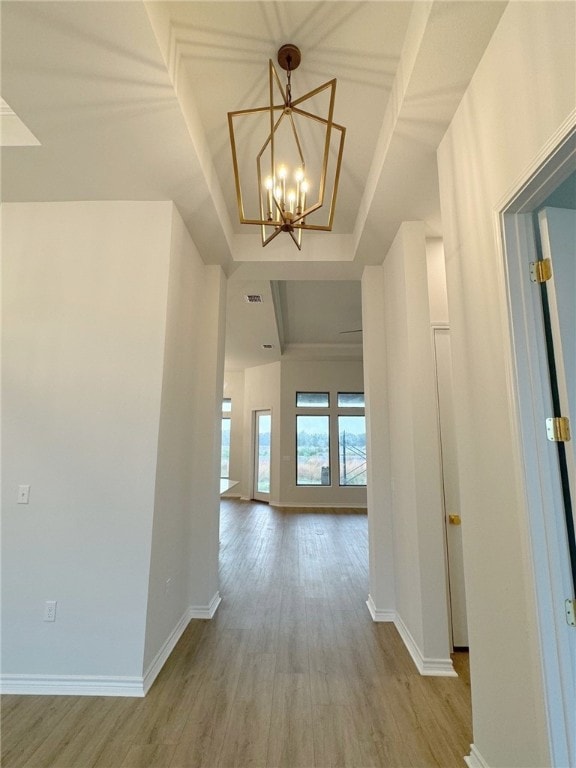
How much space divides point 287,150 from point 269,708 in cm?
346

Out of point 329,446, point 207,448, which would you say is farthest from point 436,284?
point 329,446

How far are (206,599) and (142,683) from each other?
96 cm

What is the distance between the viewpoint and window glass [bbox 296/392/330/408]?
8812 mm

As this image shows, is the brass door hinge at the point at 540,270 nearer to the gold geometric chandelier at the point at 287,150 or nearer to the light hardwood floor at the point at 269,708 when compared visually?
the gold geometric chandelier at the point at 287,150

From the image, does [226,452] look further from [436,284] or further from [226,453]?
[436,284]

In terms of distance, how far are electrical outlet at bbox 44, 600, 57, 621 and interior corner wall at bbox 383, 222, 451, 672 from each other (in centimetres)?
230

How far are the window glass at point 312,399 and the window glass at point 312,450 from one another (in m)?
0.29

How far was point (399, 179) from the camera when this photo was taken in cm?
234

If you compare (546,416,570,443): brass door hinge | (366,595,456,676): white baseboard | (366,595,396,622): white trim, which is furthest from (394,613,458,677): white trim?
(546,416,570,443): brass door hinge

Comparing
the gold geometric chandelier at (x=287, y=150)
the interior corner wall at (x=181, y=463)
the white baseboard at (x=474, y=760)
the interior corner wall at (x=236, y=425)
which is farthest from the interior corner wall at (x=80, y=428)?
the interior corner wall at (x=236, y=425)

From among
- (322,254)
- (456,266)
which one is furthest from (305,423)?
(456,266)

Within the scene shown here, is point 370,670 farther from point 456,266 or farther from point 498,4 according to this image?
point 498,4

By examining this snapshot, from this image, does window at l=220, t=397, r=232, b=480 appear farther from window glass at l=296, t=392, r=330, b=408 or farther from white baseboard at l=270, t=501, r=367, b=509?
window glass at l=296, t=392, r=330, b=408

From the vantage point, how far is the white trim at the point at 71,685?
6.86 feet
